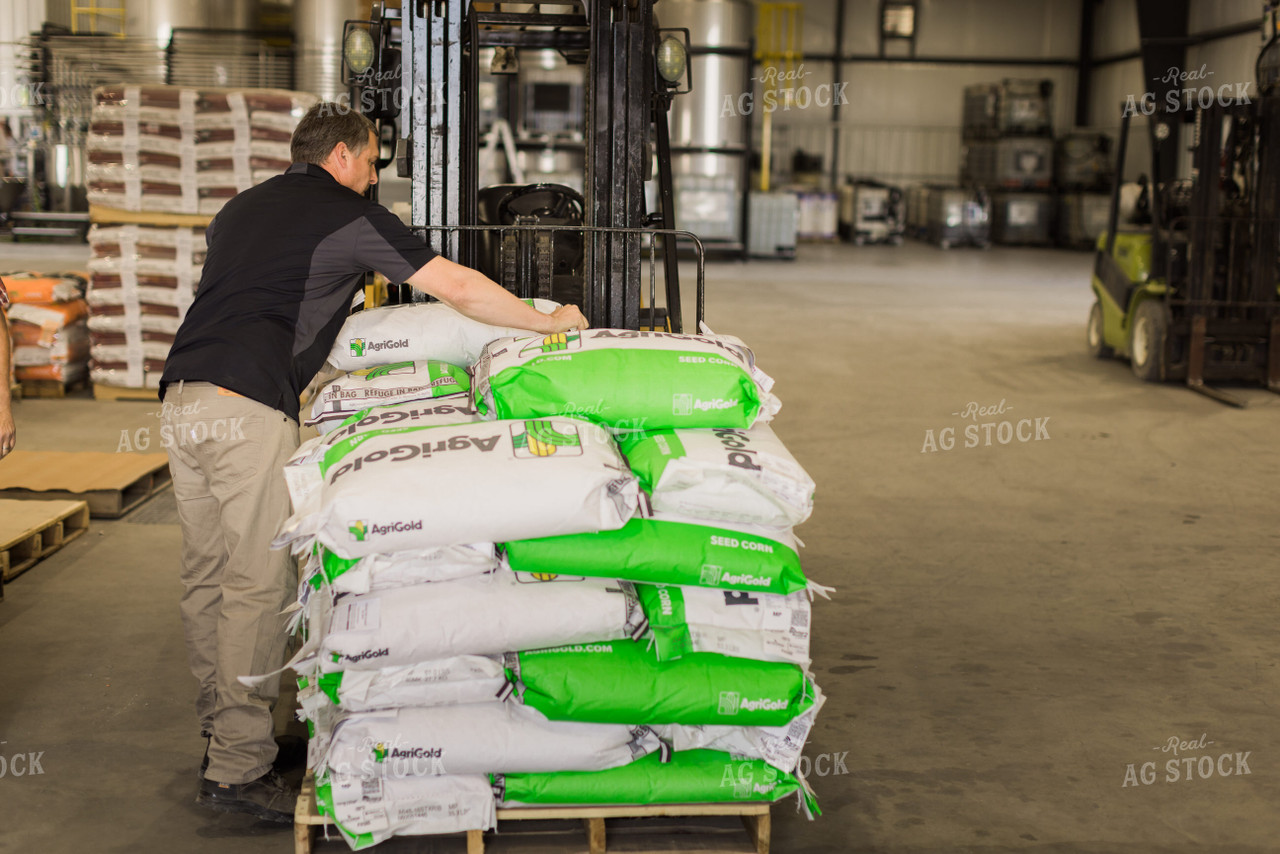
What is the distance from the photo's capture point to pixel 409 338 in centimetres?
376

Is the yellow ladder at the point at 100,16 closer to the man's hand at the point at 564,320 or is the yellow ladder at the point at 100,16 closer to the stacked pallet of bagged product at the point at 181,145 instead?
the stacked pallet of bagged product at the point at 181,145

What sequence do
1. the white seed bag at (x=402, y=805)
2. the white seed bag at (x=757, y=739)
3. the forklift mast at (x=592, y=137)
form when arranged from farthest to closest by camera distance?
1. the forklift mast at (x=592, y=137)
2. the white seed bag at (x=757, y=739)
3. the white seed bag at (x=402, y=805)

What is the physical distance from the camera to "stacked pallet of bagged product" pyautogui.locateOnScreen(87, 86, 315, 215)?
8.45m

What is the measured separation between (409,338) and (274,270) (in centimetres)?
58

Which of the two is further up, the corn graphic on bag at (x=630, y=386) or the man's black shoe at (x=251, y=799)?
the corn graphic on bag at (x=630, y=386)

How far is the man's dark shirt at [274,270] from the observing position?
3.26 m

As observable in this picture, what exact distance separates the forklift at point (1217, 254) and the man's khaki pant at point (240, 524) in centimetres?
849

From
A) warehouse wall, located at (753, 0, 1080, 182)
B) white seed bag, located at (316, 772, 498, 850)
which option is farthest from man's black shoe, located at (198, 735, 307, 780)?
warehouse wall, located at (753, 0, 1080, 182)

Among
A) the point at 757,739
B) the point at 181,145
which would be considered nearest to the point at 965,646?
the point at 757,739

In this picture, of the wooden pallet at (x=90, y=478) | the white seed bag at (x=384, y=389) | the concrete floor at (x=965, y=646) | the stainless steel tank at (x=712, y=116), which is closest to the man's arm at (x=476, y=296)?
the white seed bag at (x=384, y=389)

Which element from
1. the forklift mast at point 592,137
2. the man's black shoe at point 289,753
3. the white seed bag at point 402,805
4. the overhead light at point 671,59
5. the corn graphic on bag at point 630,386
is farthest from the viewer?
the overhead light at point 671,59

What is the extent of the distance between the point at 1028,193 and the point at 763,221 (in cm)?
872

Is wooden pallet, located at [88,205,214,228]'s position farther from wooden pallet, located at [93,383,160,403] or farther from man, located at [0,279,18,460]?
man, located at [0,279,18,460]

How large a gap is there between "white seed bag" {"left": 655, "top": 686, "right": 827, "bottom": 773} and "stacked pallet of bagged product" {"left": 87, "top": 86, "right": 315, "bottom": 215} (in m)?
6.58
